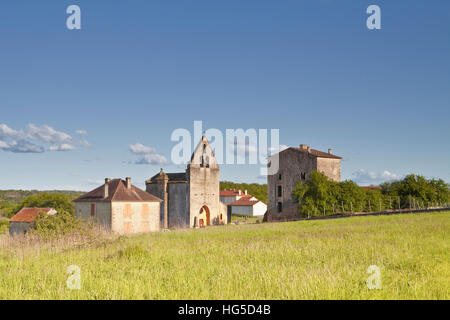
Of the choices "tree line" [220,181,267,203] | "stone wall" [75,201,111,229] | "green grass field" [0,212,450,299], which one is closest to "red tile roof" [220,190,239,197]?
"tree line" [220,181,267,203]

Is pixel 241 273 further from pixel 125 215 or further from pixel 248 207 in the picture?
pixel 248 207

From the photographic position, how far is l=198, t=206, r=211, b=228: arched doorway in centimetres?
4472

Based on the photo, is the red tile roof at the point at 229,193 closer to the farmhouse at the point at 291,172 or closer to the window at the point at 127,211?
the farmhouse at the point at 291,172

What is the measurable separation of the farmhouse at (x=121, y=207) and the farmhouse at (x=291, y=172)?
16.9m

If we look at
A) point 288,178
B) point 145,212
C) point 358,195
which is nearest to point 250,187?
point 288,178

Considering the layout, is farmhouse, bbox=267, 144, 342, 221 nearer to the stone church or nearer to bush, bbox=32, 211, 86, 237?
the stone church

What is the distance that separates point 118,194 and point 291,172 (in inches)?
849

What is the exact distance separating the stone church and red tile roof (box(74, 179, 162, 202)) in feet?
14.6

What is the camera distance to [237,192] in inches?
3755

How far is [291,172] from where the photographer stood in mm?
49438

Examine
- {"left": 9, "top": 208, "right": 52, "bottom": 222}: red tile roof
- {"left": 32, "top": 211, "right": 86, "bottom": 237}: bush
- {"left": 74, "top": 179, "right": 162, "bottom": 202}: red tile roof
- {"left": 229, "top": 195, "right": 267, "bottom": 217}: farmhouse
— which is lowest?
{"left": 229, "top": 195, "right": 267, "bottom": 217}: farmhouse

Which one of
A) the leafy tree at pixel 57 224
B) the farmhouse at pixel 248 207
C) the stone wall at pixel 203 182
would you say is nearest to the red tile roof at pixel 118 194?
the stone wall at pixel 203 182
